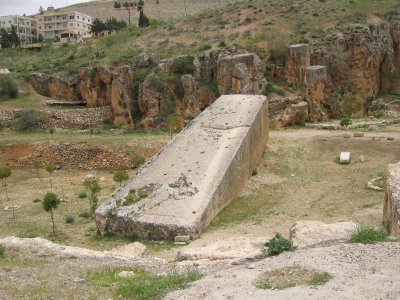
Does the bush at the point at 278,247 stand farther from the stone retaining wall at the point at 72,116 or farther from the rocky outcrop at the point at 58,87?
the rocky outcrop at the point at 58,87

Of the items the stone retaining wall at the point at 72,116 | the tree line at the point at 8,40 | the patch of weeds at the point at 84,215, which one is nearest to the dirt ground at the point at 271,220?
the patch of weeds at the point at 84,215

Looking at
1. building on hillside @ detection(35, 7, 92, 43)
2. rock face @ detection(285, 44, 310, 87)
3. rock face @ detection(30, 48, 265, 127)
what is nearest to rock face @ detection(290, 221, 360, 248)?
rock face @ detection(30, 48, 265, 127)

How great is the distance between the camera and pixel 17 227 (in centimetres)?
1583

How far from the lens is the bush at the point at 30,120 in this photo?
30.4m

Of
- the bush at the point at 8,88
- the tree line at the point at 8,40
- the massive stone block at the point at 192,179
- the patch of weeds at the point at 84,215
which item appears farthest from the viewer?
the tree line at the point at 8,40

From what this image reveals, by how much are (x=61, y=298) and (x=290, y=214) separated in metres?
8.60

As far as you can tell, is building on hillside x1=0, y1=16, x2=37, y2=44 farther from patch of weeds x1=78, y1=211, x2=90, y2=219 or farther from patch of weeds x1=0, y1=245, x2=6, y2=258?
patch of weeds x1=0, y1=245, x2=6, y2=258

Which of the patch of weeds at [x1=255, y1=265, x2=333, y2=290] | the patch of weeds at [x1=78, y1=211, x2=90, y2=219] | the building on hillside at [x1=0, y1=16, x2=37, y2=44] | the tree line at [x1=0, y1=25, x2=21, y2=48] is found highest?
the building on hillside at [x1=0, y1=16, x2=37, y2=44]

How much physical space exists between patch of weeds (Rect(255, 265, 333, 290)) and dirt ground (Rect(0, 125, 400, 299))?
0.44 feet

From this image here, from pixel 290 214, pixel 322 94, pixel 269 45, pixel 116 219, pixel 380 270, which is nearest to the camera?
pixel 380 270

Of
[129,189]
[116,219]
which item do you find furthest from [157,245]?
[129,189]

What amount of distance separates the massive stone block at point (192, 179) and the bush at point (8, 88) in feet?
65.0

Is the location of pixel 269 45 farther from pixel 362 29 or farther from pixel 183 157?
pixel 183 157

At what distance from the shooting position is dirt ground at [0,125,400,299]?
23.3ft
